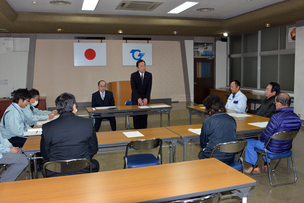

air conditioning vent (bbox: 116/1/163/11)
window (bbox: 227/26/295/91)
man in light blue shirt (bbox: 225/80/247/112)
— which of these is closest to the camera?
man in light blue shirt (bbox: 225/80/247/112)

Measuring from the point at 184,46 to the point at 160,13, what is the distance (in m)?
3.18

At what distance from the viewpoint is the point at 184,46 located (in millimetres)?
10500

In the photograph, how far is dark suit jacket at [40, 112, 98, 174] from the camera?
2381 millimetres

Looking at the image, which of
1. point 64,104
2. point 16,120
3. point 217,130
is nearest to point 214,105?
point 217,130

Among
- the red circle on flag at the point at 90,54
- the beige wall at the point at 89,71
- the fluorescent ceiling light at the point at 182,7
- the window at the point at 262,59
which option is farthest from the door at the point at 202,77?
the red circle on flag at the point at 90,54

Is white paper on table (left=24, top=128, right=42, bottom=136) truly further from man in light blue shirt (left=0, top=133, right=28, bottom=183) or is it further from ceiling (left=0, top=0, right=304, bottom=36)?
ceiling (left=0, top=0, right=304, bottom=36)

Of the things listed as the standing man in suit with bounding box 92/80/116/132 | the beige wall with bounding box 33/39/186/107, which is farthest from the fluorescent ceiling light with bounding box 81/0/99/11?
→ the beige wall with bounding box 33/39/186/107

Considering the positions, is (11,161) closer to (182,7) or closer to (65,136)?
(65,136)

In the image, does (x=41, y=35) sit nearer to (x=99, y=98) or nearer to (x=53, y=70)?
(x=53, y=70)

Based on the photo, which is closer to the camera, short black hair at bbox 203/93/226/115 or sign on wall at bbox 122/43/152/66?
short black hair at bbox 203/93/226/115

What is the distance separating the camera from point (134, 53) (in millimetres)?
9992

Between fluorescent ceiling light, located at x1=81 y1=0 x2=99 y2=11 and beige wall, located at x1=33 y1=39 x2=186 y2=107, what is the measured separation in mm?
2859

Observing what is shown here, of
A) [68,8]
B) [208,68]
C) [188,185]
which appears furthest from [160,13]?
[188,185]

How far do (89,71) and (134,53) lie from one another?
183 cm
